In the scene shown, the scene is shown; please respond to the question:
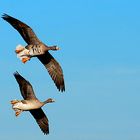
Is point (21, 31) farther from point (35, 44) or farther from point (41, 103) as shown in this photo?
point (41, 103)

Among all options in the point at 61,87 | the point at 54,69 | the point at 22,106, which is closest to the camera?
the point at 22,106

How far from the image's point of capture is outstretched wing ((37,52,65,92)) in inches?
2202

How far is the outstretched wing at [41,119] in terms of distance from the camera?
55156 millimetres

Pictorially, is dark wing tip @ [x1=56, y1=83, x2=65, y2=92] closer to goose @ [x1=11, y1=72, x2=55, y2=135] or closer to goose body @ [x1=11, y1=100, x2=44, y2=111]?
goose @ [x1=11, y1=72, x2=55, y2=135]

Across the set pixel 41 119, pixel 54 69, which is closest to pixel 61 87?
pixel 54 69

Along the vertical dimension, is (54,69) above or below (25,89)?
above

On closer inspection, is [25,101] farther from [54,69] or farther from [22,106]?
[54,69]

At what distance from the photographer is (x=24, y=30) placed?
5275 cm

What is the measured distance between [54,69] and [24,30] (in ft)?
15.1

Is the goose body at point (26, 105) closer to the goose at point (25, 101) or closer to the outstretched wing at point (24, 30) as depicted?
the goose at point (25, 101)

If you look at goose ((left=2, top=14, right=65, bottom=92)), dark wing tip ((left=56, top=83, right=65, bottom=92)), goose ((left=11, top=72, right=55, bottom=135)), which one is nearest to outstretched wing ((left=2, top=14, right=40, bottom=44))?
goose ((left=2, top=14, right=65, bottom=92))

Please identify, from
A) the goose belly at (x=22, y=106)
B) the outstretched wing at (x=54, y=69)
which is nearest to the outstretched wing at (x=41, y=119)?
the outstretched wing at (x=54, y=69)

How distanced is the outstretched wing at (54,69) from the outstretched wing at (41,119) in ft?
6.40

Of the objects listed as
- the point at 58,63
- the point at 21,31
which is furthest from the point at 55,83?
the point at 21,31
